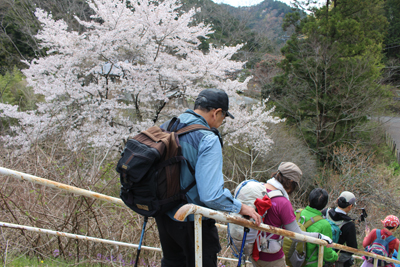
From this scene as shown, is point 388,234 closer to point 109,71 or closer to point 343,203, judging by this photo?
point 343,203

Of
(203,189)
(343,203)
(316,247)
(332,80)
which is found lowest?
(316,247)

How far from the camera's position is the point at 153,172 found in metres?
1.51

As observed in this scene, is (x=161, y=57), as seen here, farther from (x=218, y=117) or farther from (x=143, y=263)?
(x=218, y=117)

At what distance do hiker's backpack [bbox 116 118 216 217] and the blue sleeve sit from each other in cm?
10

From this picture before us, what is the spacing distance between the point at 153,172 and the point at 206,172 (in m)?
0.28

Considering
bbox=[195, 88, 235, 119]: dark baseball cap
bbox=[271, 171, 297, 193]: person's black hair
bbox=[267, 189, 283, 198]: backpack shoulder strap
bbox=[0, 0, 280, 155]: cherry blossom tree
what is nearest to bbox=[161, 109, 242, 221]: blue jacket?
bbox=[195, 88, 235, 119]: dark baseball cap

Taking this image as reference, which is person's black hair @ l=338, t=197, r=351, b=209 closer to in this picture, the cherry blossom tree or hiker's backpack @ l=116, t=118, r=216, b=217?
hiker's backpack @ l=116, t=118, r=216, b=217

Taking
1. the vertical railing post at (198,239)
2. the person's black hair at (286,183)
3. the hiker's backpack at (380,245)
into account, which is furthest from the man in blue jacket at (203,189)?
the hiker's backpack at (380,245)

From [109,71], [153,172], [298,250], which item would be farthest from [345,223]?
[109,71]

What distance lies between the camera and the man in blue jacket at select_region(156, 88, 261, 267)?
1.51m

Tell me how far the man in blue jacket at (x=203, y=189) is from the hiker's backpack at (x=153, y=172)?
0.23ft

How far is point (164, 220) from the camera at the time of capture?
1.70m

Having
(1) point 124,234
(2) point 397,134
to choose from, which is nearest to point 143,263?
(1) point 124,234

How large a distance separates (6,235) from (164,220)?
6.71ft
